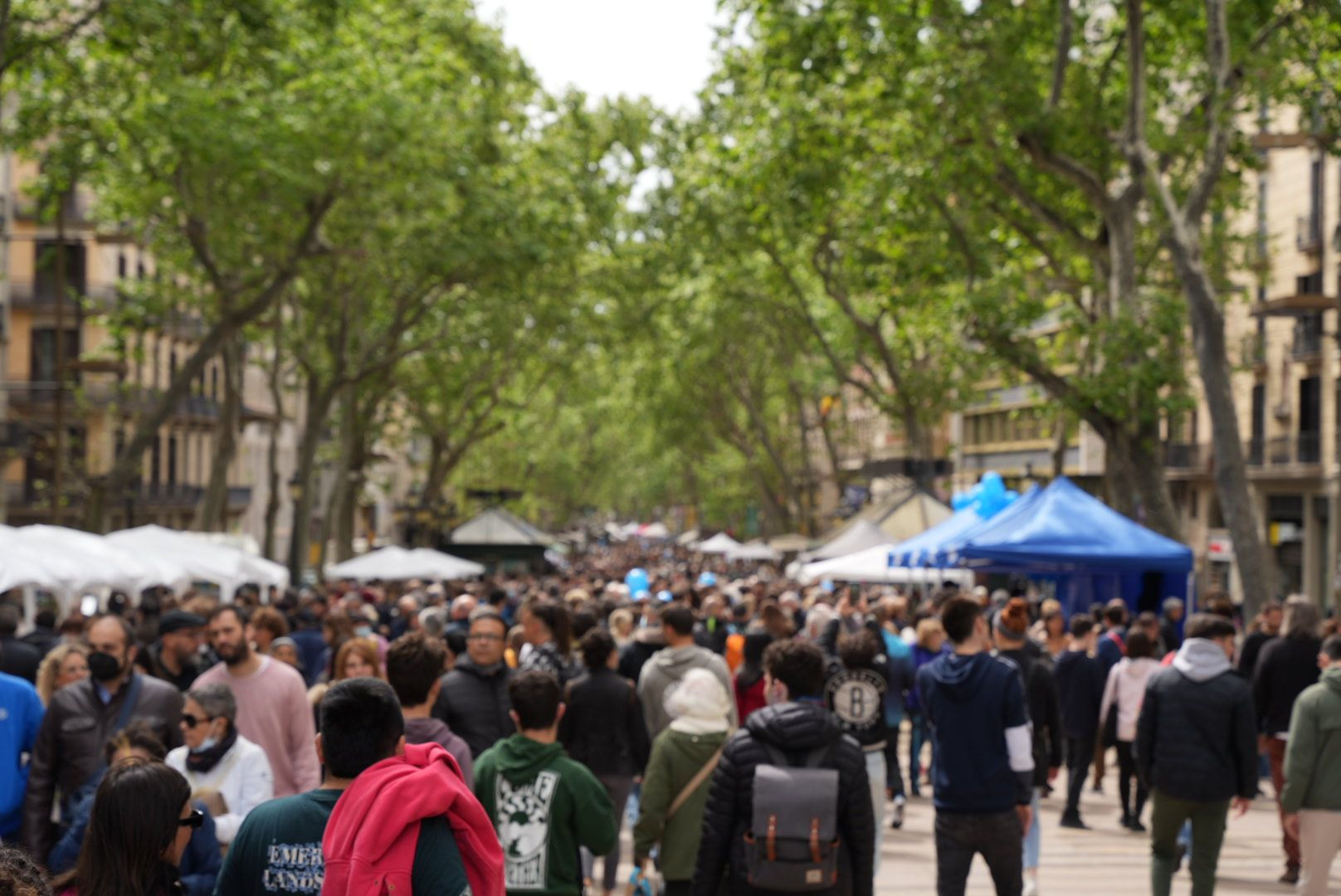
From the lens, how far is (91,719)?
291 inches

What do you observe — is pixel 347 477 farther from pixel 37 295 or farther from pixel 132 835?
pixel 132 835

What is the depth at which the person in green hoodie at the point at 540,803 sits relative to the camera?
6.35 metres

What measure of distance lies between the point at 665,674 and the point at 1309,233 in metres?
35.1

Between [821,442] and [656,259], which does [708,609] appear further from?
[821,442]

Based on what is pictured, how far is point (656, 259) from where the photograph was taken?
39.5m

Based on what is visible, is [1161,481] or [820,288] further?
[820,288]

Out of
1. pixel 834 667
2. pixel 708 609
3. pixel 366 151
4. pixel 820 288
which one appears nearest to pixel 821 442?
pixel 820 288

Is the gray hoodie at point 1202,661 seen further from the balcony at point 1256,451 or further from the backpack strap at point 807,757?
the balcony at point 1256,451

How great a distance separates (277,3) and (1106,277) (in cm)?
1047

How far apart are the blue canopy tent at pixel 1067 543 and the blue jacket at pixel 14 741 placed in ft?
36.7

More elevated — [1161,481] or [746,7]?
[746,7]

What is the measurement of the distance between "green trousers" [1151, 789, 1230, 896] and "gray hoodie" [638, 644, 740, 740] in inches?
83.6

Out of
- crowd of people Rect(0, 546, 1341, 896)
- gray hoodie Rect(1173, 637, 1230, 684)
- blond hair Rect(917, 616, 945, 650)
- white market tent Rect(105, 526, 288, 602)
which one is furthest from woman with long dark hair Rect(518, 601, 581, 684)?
white market tent Rect(105, 526, 288, 602)

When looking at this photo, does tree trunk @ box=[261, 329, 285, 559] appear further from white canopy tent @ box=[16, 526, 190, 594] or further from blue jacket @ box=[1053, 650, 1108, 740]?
blue jacket @ box=[1053, 650, 1108, 740]
